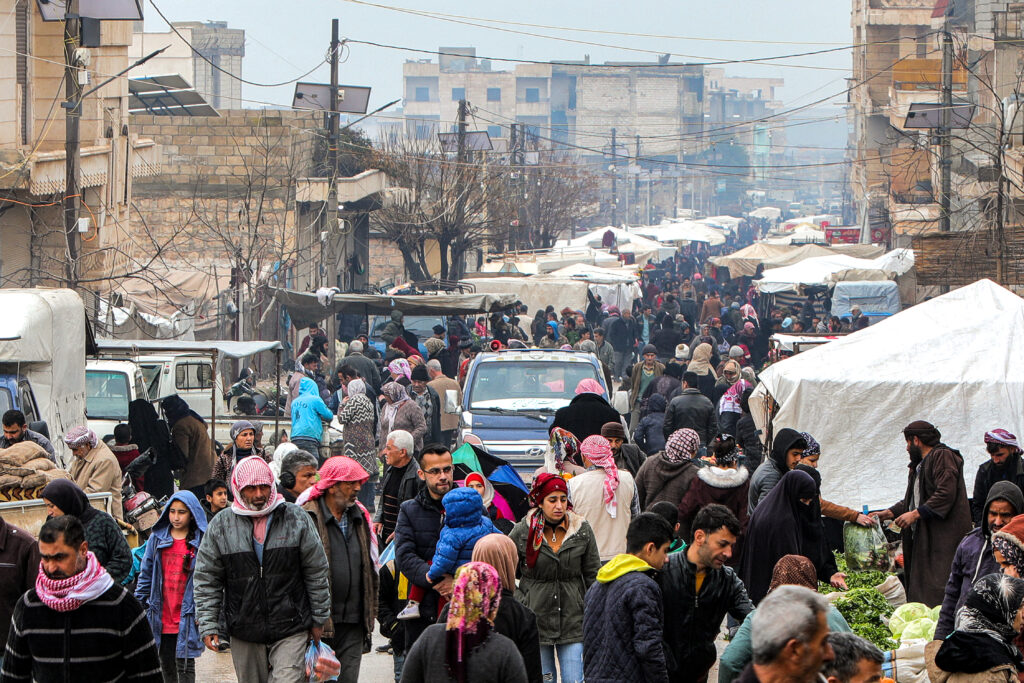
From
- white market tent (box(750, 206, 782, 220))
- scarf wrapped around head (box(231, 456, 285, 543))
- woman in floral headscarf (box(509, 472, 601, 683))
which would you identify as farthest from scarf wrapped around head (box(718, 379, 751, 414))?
white market tent (box(750, 206, 782, 220))

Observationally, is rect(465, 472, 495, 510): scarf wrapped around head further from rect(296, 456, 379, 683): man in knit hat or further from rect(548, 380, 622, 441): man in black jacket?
rect(548, 380, 622, 441): man in black jacket

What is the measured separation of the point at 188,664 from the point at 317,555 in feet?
5.67

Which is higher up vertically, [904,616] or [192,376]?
[192,376]

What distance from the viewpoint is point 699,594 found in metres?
5.95

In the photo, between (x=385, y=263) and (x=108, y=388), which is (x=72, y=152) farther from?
(x=385, y=263)

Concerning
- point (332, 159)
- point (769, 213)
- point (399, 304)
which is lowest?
point (399, 304)

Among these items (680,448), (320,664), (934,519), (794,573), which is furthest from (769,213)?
(320,664)

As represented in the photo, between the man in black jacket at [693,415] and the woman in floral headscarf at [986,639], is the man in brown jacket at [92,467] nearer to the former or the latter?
the man in black jacket at [693,415]

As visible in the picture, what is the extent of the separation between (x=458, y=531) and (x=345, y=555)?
1056 mm

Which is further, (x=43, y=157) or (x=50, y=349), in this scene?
(x=43, y=157)

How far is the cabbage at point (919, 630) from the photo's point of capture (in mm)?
7361

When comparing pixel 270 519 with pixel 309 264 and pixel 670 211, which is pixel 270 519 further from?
pixel 670 211

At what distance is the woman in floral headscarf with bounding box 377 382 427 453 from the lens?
13.1 meters

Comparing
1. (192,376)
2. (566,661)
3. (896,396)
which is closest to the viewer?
(566,661)
